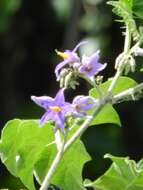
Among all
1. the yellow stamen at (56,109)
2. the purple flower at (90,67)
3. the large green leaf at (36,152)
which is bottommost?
the large green leaf at (36,152)

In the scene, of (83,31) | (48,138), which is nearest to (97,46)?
(83,31)

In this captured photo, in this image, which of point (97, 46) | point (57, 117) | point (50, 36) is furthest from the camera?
point (50, 36)

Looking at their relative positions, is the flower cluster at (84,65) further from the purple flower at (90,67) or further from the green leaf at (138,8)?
the green leaf at (138,8)

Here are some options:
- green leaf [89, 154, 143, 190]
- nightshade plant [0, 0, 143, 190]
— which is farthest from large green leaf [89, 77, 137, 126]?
green leaf [89, 154, 143, 190]

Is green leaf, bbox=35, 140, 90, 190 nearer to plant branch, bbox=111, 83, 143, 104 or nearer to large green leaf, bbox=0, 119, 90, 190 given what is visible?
large green leaf, bbox=0, 119, 90, 190

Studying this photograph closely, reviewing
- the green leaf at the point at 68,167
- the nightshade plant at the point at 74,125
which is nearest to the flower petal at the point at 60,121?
the nightshade plant at the point at 74,125

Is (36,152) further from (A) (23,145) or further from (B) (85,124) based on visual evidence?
(B) (85,124)

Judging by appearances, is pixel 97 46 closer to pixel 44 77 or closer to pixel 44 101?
pixel 44 77
